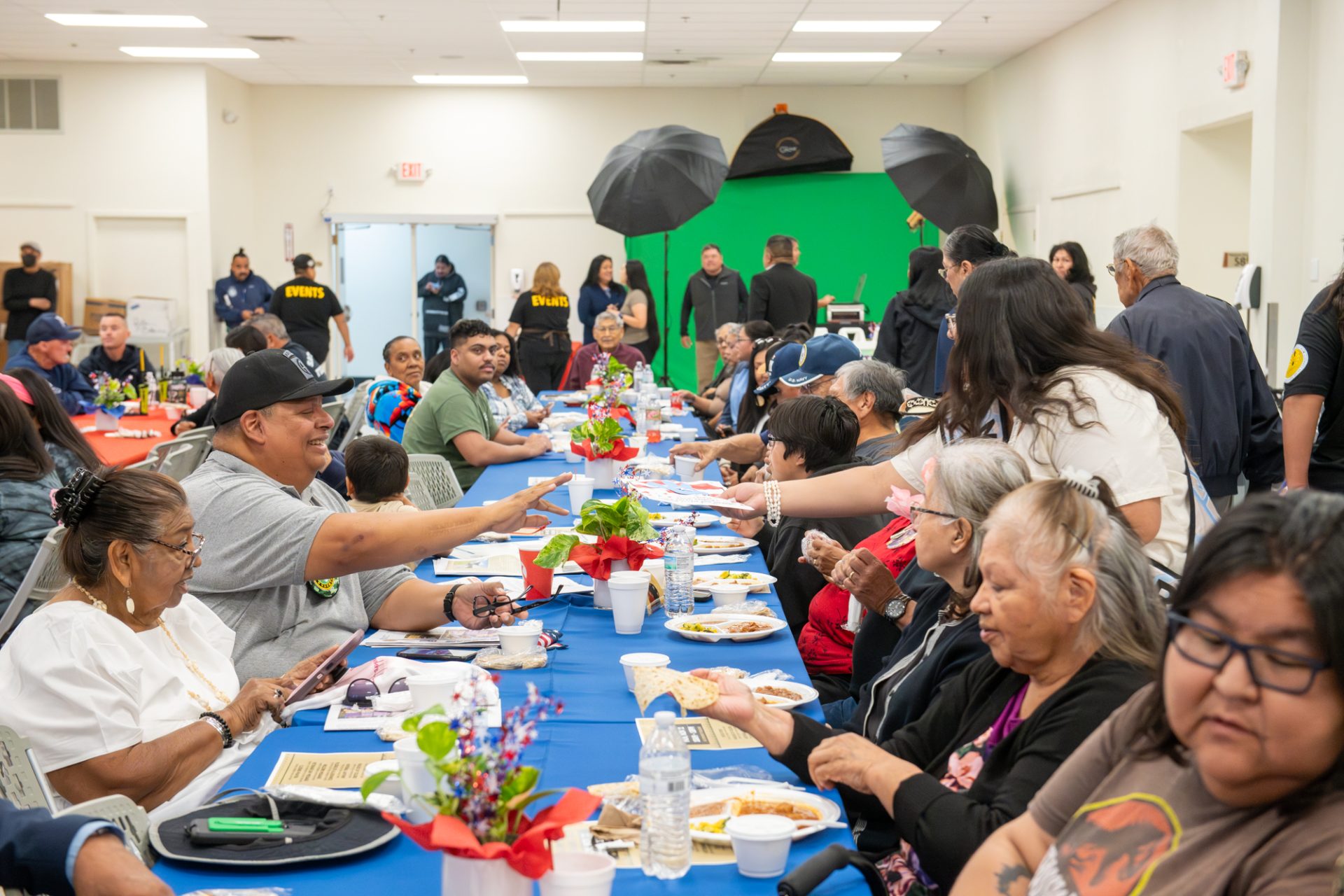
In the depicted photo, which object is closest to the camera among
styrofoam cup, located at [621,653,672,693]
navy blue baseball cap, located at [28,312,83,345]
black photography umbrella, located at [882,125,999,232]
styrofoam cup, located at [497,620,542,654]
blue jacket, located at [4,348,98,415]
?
styrofoam cup, located at [621,653,672,693]

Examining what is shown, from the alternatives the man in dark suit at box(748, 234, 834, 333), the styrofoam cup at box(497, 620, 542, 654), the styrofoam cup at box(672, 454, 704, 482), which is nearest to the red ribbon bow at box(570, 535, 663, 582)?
the styrofoam cup at box(497, 620, 542, 654)

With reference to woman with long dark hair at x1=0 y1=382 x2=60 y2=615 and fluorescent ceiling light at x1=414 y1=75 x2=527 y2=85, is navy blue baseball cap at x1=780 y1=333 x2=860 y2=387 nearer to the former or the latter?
woman with long dark hair at x1=0 y1=382 x2=60 y2=615

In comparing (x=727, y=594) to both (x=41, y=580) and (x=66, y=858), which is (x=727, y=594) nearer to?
(x=66, y=858)

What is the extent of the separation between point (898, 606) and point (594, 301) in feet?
32.2

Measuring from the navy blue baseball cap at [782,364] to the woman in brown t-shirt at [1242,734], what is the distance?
421 cm

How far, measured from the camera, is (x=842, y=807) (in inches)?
76.2

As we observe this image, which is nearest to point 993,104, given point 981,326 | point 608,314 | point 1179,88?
point 1179,88

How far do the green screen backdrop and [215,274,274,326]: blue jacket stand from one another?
4.76 m

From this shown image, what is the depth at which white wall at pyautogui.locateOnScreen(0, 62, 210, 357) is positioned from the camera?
13750mm

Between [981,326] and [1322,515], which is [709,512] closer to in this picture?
[981,326]

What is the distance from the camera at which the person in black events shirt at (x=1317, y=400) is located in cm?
394

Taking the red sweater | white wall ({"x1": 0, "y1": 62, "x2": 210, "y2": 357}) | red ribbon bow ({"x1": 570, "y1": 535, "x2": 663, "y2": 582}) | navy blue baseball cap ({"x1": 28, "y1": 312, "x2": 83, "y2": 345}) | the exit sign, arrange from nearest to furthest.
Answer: red ribbon bow ({"x1": 570, "y1": 535, "x2": 663, "y2": 582})
the red sweater
navy blue baseball cap ({"x1": 28, "y1": 312, "x2": 83, "y2": 345})
white wall ({"x1": 0, "y1": 62, "x2": 210, "y2": 357})
the exit sign

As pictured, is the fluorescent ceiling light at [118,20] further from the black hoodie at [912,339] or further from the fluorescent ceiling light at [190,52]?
the black hoodie at [912,339]

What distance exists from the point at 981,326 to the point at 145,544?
1.80 m
